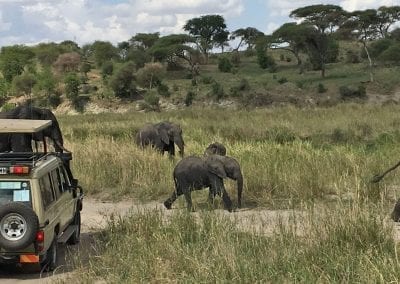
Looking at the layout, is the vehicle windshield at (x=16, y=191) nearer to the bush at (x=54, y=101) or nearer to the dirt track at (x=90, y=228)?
the dirt track at (x=90, y=228)

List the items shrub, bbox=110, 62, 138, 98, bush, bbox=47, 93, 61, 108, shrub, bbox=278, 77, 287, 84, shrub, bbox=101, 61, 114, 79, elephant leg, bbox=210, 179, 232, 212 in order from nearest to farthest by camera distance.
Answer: elephant leg, bbox=210, 179, 232, 212 < shrub, bbox=278, 77, 287, 84 < shrub, bbox=110, 62, 138, 98 < bush, bbox=47, 93, 61, 108 < shrub, bbox=101, 61, 114, 79

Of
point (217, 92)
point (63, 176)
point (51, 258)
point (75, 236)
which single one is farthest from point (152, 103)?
point (51, 258)

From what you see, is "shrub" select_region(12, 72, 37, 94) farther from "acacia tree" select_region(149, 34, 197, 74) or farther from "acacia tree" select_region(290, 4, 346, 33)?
"acacia tree" select_region(290, 4, 346, 33)

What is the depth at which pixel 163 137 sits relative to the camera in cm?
1828

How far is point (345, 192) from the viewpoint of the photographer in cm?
1108

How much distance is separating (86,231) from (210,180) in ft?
7.53

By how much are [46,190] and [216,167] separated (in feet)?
13.1

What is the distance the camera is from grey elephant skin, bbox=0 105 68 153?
1272cm

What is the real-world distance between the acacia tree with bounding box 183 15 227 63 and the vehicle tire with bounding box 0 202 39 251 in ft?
215

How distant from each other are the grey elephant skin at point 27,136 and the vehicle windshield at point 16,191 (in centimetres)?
438

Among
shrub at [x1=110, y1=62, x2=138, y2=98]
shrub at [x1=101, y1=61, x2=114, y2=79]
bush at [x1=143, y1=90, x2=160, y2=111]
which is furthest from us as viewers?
shrub at [x1=101, y1=61, x2=114, y2=79]

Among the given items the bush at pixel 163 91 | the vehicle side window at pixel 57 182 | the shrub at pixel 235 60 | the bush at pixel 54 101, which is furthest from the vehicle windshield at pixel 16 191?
the shrub at pixel 235 60

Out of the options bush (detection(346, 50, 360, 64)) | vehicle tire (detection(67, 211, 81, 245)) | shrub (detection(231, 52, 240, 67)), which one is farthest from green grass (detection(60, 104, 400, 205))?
shrub (detection(231, 52, 240, 67))

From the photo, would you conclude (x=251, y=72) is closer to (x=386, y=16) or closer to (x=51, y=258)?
(x=386, y=16)
